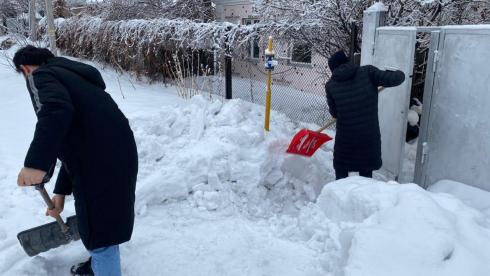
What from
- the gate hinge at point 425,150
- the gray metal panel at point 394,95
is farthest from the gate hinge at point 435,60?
the gate hinge at point 425,150

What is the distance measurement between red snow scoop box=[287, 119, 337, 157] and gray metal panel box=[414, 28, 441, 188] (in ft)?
2.97

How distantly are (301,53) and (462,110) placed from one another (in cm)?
419

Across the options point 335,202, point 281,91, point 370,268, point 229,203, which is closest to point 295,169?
point 229,203

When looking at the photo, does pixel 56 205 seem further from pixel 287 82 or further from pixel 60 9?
pixel 60 9

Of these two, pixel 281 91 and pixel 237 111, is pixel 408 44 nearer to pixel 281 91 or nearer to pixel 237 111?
pixel 237 111

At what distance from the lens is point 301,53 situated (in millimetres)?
7441

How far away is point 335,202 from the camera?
10.6 ft

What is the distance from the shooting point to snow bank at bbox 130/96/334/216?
4.20m

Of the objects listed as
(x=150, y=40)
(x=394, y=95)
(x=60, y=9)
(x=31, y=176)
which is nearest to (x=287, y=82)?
(x=150, y=40)

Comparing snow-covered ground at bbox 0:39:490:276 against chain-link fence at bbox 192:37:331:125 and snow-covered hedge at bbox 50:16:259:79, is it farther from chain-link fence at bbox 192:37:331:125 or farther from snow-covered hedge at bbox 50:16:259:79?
snow-covered hedge at bbox 50:16:259:79

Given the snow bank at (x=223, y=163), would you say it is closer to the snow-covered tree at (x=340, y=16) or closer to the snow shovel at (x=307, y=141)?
the snow shovel at (x=307, y=141)

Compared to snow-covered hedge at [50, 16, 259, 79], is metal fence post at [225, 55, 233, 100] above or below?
below

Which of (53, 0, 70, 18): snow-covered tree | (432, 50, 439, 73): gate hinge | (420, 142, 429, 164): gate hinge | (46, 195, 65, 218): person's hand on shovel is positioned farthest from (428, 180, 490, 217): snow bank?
(53, 0, 70, 18): snow-covered tree

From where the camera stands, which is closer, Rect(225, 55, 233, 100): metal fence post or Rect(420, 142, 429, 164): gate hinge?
Rect(420, 142, 429, 164): gate hinge
